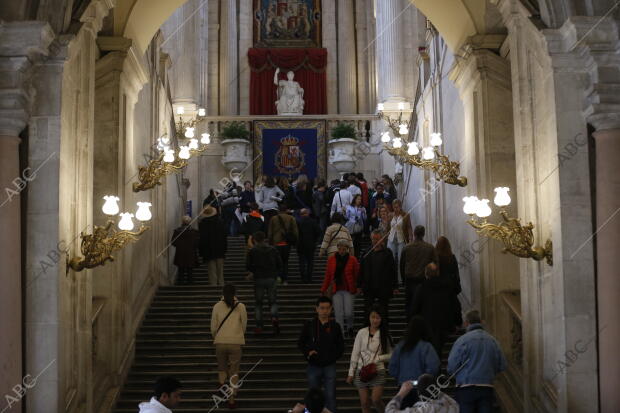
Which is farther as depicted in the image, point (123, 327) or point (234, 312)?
point (123, 327)

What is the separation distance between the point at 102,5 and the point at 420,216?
10.2 m

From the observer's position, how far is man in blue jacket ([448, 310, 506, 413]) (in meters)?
11.1

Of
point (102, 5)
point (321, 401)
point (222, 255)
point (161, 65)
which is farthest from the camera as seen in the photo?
point (161, 65)

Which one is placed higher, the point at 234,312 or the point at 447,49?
the point at 447,49

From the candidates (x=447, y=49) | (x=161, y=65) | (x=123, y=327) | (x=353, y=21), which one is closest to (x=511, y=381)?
(x=123, y=327)

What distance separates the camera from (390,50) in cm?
2967

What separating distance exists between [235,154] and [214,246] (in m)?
12.5

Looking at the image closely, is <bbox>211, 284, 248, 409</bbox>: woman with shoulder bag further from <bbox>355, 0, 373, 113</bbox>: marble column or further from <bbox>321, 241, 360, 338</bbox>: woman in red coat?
<bbox>355, 0, 373, 113</bbox>: marble column

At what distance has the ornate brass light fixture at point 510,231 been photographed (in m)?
12.2

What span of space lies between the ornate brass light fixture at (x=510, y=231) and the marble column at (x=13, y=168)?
5.13 metres

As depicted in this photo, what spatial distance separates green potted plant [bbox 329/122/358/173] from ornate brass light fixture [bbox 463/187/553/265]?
1810 cm

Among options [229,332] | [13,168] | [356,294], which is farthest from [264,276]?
[13,168]

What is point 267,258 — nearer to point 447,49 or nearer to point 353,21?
point 447,49

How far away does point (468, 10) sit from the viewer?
644 inches
